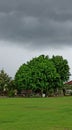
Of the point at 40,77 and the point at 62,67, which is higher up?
the point at 62,67

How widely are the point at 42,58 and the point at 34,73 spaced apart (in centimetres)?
805

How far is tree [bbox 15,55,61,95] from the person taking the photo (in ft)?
374

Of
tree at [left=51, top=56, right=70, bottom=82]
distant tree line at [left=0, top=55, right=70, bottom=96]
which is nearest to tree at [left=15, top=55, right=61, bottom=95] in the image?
distant tree line at [left=0, top=55, right=70, bottom=96]

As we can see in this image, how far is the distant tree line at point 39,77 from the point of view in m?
114

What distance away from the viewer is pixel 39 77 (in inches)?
4493
